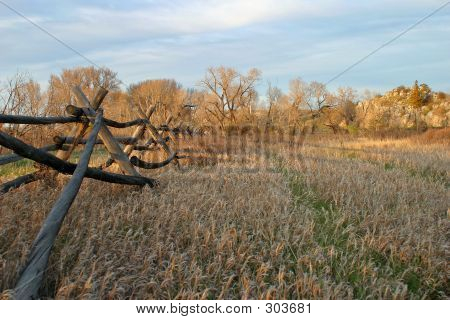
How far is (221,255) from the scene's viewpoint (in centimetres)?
298

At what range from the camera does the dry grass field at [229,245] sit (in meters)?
2.42

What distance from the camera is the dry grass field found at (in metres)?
2.42

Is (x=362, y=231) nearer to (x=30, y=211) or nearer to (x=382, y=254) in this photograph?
(x=382, y=254)

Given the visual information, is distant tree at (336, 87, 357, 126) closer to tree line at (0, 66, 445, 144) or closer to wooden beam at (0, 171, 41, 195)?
tree line at (0, 66, 445, 144)

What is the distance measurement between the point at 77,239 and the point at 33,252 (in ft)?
1.55

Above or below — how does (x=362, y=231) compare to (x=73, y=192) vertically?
below

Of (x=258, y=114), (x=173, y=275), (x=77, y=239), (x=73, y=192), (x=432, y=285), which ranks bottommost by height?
(x=432, y=285)

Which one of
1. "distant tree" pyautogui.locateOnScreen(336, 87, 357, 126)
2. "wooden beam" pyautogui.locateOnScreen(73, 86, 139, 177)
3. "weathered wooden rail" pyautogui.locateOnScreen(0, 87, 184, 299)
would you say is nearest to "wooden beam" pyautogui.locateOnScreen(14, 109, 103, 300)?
"weathered wooden rail" pyautogui.locateOnScreen(0, 87, 184, 299)

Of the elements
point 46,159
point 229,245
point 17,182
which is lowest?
point 229,245

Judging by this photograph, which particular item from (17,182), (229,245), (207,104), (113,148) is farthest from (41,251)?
(207,104)

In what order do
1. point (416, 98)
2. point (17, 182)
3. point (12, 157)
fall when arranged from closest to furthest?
point (17, 182) → point (12, 157) → point (416, 98)

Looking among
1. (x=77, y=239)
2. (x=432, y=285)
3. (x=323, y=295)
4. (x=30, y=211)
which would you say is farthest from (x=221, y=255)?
(x=30, y=211)

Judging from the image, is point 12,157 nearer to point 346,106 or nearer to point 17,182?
point 17,182

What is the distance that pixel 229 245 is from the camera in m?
3.03
